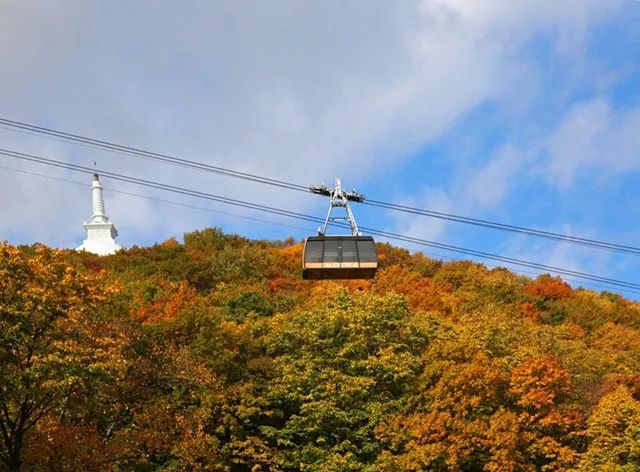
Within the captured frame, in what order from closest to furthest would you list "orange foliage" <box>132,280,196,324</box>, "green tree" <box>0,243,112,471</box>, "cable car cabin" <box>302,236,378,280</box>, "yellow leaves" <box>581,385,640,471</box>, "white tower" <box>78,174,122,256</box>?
1. "green tree" <box>0,243,112,471</box>
2. "cable car cabin" <box>302,236,378,280</box>
3. "yellow leaves" <box>581,385,640,471</box>
4. "orange foliage" <box>132,280,196,324</box>
5. "white tower" <box>78,174,122,256</box>

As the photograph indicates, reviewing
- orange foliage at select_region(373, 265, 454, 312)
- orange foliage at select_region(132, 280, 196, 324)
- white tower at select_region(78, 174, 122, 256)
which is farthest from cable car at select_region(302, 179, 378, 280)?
white tower at select_region(78, 174, 122, 256)

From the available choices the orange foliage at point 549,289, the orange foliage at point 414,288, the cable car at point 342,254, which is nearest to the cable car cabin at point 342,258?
the cable car at point 342,254

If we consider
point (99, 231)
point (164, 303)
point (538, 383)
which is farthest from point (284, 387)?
point (99, 231)

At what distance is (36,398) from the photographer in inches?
826

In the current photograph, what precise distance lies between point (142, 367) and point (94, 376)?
570 centimetres

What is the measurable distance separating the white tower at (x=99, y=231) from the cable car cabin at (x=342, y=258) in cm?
5098

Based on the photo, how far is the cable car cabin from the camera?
69.0ft

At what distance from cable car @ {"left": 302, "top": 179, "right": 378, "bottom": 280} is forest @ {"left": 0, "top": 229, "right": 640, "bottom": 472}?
5.82m

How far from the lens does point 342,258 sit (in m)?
21.1

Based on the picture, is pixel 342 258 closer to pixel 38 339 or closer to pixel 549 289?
pixel 38 339

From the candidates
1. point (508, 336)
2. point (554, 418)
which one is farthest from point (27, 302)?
point (508, 336)

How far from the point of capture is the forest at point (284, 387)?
21.7 m

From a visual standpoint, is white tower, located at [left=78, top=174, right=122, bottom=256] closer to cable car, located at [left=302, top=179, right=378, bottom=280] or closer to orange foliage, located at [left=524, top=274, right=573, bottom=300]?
orange foliage, located at [left=524, top=274, right=573, bottom=300]

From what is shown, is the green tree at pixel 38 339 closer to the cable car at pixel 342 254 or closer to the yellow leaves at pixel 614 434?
the cable car at pixel 342 254
